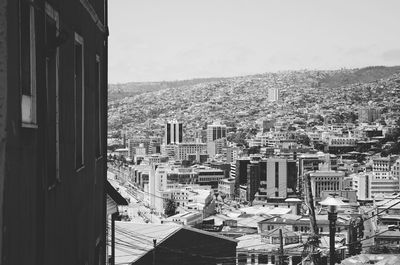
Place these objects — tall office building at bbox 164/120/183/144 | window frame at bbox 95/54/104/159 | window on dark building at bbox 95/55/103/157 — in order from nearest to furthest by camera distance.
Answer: window on dark building at bbox 95/55/103/157 < window frame at bbox 95/54/104/159 < tall office building at bbox 164/120/183/144

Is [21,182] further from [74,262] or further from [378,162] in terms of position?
[378,162]

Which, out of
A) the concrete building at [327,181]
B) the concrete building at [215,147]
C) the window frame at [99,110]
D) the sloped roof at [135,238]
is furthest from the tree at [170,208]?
the window frame at [99,110]

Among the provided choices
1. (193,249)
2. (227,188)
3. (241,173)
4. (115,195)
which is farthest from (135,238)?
(227,188)

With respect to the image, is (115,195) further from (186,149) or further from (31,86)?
(186,149)

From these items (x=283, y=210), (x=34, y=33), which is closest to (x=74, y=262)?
(x=34, y=33)

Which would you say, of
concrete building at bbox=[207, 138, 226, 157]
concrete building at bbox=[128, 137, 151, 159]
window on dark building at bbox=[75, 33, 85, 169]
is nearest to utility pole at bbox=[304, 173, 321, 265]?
window on dark building at bbox=[75, 33, 85, 169]

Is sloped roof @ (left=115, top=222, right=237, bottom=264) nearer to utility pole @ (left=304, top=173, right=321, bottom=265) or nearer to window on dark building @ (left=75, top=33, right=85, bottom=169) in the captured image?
utility pole @ (left=304, top=173, right=321, bottom=265)
